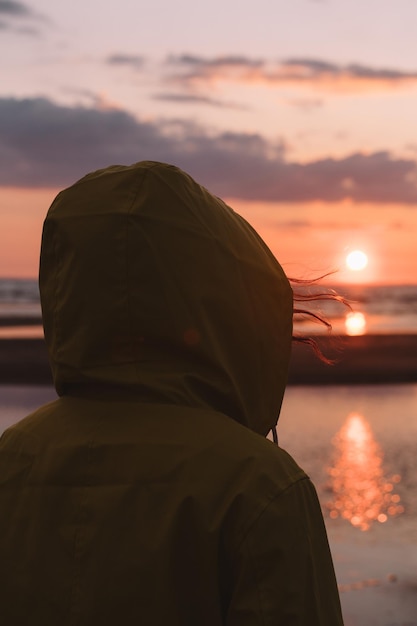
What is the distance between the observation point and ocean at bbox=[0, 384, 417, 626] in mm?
4719

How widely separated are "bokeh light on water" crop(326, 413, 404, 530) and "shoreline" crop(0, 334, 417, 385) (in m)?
4.99

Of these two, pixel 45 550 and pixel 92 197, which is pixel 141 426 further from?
pixel 92 197

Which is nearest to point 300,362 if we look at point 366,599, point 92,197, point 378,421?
point 378,421

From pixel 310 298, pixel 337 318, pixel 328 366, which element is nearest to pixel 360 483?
pixel 310 298

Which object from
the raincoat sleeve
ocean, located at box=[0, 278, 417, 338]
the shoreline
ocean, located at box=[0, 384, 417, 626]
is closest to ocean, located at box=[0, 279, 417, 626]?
ocean, located at box=[0, 384, 417, 626]

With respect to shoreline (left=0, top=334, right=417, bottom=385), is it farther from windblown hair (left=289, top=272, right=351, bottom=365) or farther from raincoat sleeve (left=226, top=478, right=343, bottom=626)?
raincoat sleeve (left=226, top=478, right=343, bottom=626)

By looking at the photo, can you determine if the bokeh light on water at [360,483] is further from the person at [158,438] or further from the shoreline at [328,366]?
the shoreline at [328,366]

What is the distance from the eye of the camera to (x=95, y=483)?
1.31 m

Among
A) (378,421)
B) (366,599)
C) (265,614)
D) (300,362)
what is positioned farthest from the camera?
(300,362)

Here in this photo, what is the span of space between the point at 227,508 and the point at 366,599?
3.76m

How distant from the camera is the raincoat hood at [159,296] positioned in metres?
1.34

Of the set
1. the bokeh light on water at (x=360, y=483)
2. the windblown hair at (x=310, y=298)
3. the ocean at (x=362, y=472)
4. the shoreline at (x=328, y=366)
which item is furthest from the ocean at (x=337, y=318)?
the windblown hair at (x=310, y=298)

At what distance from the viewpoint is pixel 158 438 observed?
1.29 metres

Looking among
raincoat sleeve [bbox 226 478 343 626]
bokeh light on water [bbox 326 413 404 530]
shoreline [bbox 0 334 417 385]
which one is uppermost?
raincoat sleeve [bbox 226 478 343 626]
